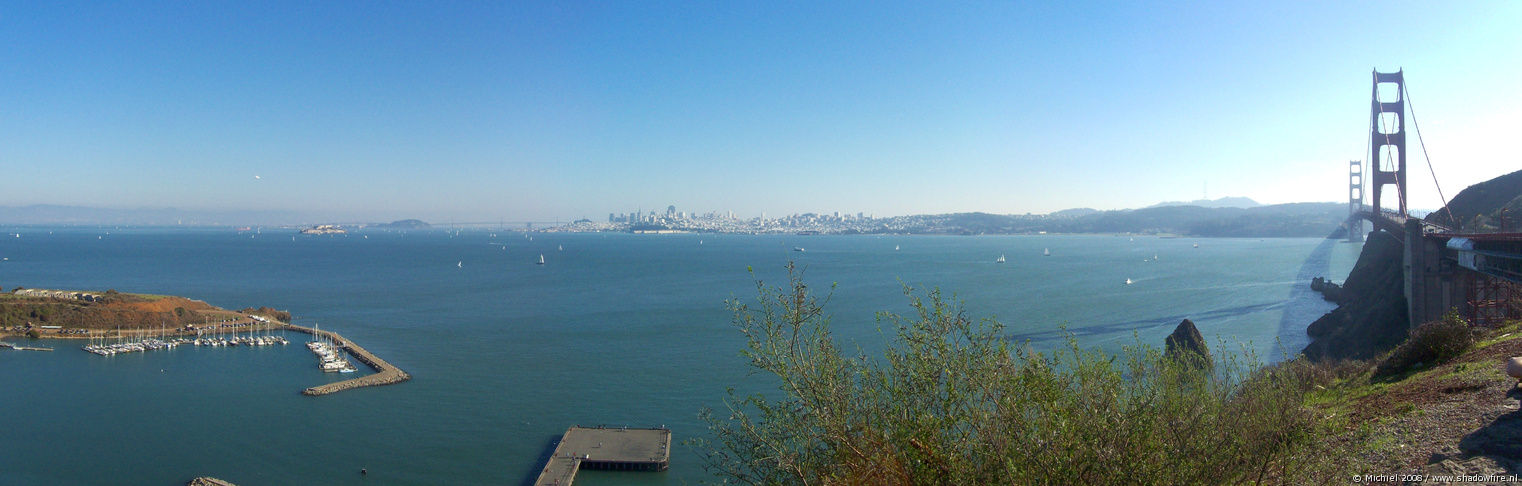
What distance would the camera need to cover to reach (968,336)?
3336 mm

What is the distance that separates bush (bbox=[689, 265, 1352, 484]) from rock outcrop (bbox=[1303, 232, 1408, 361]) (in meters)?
12.0

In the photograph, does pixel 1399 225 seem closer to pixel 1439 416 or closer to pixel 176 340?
pixel 1439 416

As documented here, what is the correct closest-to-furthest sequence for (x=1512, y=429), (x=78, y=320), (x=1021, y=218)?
(x=1512, y=429) → (x=78, y=320) → (x=1021, y=218)

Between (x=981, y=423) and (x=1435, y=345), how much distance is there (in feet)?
24.4

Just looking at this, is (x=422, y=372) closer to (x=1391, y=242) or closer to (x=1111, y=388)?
(x=1111, y=388)

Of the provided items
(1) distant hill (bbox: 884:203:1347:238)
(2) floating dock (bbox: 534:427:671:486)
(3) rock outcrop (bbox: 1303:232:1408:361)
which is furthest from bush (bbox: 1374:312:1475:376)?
(1) distant hill (bbox: 884:203:1347:238)

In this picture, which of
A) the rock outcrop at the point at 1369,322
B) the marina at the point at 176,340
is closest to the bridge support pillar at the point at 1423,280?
the rock outcrop at the point at 1369,322

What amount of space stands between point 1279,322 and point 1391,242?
4.50 meters

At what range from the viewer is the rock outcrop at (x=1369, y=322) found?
13859 millimetres

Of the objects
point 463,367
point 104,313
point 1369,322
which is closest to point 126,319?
point 104,313

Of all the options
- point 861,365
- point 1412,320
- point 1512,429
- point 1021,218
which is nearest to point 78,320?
point 861,365

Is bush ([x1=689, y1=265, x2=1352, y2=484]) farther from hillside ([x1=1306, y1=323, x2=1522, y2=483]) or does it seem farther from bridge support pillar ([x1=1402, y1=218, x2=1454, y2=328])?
bridge support pillar ([x1=1402, y1=218, x2=1454, y2=328])

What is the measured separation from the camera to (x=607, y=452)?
11.5 meters

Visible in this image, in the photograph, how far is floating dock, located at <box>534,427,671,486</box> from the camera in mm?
10797
